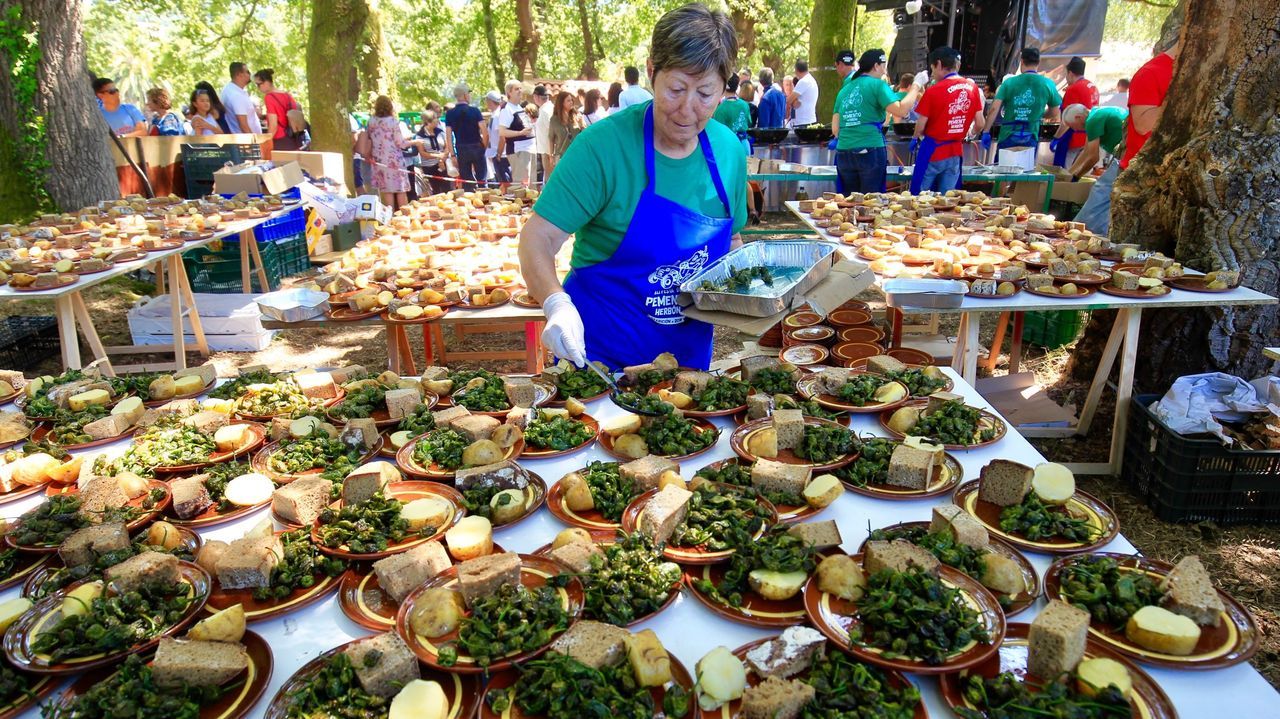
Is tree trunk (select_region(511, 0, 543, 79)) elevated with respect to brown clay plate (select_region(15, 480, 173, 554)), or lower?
elevated

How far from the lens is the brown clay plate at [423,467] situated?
2234mm

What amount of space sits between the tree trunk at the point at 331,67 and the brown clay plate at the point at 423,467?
40.2ft

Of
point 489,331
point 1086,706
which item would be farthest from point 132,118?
point 1086,706

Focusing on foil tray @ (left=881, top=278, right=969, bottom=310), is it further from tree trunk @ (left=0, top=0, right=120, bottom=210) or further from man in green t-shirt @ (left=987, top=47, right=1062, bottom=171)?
tree trunk @ (left=0, top=0, right=120, bottom=210)

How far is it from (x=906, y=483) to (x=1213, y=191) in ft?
12.1

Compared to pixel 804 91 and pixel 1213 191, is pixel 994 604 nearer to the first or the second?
pixel 1213 191

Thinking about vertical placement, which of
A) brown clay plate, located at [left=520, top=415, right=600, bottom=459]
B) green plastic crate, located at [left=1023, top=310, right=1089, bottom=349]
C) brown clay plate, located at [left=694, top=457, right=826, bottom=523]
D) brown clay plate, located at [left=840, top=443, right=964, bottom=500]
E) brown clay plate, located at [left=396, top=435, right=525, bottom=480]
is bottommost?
green plastic crate, located at [left=1023, top=310, right=1089, bottom=349]

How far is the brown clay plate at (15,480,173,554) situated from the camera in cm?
190

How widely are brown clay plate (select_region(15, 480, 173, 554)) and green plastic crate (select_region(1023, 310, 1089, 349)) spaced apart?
651 centimetres

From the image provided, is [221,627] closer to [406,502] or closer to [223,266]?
[406,502]

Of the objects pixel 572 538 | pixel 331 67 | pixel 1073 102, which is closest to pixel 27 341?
pixel 572 538

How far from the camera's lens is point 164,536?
1911mm

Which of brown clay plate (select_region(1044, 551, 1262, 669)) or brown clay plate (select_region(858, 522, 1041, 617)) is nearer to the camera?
brown clay plate (select_region(1044, 551, 1262, 669))

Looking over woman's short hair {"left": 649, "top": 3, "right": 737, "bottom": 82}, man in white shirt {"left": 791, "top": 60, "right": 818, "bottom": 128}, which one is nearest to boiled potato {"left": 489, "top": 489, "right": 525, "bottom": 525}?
woman's short hair {"left": 649, "top": 3, "right": 737, "bottom": 82}
